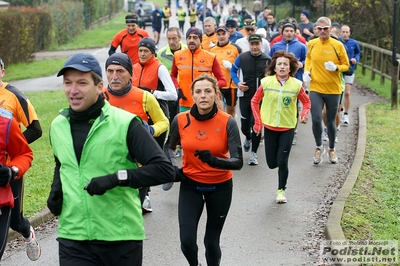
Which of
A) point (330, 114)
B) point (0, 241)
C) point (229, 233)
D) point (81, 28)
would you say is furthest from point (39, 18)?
point (0, 241)

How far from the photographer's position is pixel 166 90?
9414mm

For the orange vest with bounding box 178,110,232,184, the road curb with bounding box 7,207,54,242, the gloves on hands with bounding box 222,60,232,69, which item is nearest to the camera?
the orange vest with bounding box 178,110,232,184

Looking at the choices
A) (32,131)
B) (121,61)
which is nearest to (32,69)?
(121,61)

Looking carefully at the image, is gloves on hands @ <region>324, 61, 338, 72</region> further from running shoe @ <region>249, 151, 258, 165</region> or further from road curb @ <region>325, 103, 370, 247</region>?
running shoe @ <region>249, 151, 258, 165</region>

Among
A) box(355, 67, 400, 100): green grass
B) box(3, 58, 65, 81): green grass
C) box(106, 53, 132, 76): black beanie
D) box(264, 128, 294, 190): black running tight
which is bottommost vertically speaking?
box(3, 58, 65, 81): green grass

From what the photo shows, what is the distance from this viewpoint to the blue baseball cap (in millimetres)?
4262

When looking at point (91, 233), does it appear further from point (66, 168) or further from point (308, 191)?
point (308, 191)

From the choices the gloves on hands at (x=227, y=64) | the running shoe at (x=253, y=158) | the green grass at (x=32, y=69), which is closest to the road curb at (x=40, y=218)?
the running shoe at (x=253, y=158)

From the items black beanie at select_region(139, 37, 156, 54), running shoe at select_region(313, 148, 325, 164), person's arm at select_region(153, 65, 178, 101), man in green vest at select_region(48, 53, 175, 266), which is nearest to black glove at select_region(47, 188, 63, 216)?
man in green vest at select_region(48, 53, 175, 266)

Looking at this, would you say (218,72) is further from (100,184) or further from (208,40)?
(100,184)

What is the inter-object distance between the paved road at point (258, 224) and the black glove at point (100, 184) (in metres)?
3.38

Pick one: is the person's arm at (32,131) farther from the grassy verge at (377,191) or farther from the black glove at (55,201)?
the grassy verge at (377,191)

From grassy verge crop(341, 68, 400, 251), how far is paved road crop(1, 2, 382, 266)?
44 centimetres

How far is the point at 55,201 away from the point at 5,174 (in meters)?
1.07
